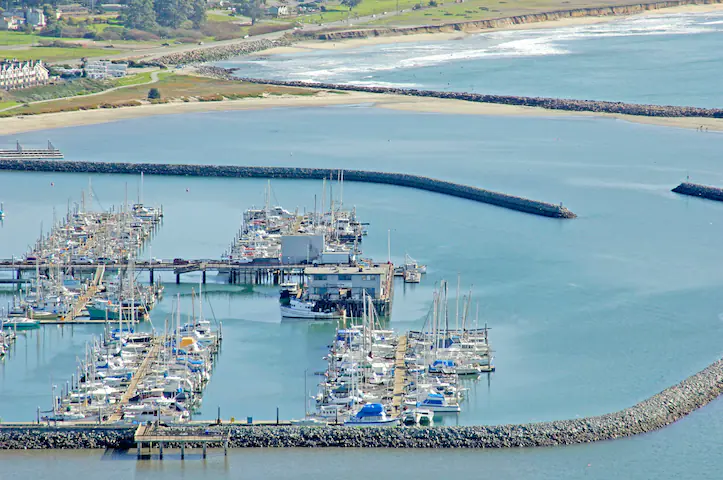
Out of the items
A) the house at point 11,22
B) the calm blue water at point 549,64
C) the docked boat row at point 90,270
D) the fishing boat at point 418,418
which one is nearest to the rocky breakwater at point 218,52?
the calm blue water at point 549,64

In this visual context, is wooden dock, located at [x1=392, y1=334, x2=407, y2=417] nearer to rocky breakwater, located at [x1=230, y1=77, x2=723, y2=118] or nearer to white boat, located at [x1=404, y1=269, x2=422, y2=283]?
white boat, located at [x1=404, y1=269, x2=422, y2=283]

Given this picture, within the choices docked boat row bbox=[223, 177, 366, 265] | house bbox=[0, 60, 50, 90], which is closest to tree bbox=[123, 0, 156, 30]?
house bbox=[0, 60, 50, 90]

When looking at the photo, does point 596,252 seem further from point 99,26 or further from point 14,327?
point 99,26

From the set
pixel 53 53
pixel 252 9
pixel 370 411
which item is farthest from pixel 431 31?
pixel 370 411

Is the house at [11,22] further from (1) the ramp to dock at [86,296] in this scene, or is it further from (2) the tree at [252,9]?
(1) the ramp to dock at [86,296]

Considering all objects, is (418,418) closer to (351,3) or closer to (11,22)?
(11,22)

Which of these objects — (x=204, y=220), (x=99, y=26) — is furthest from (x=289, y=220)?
(x=99, y=26)
